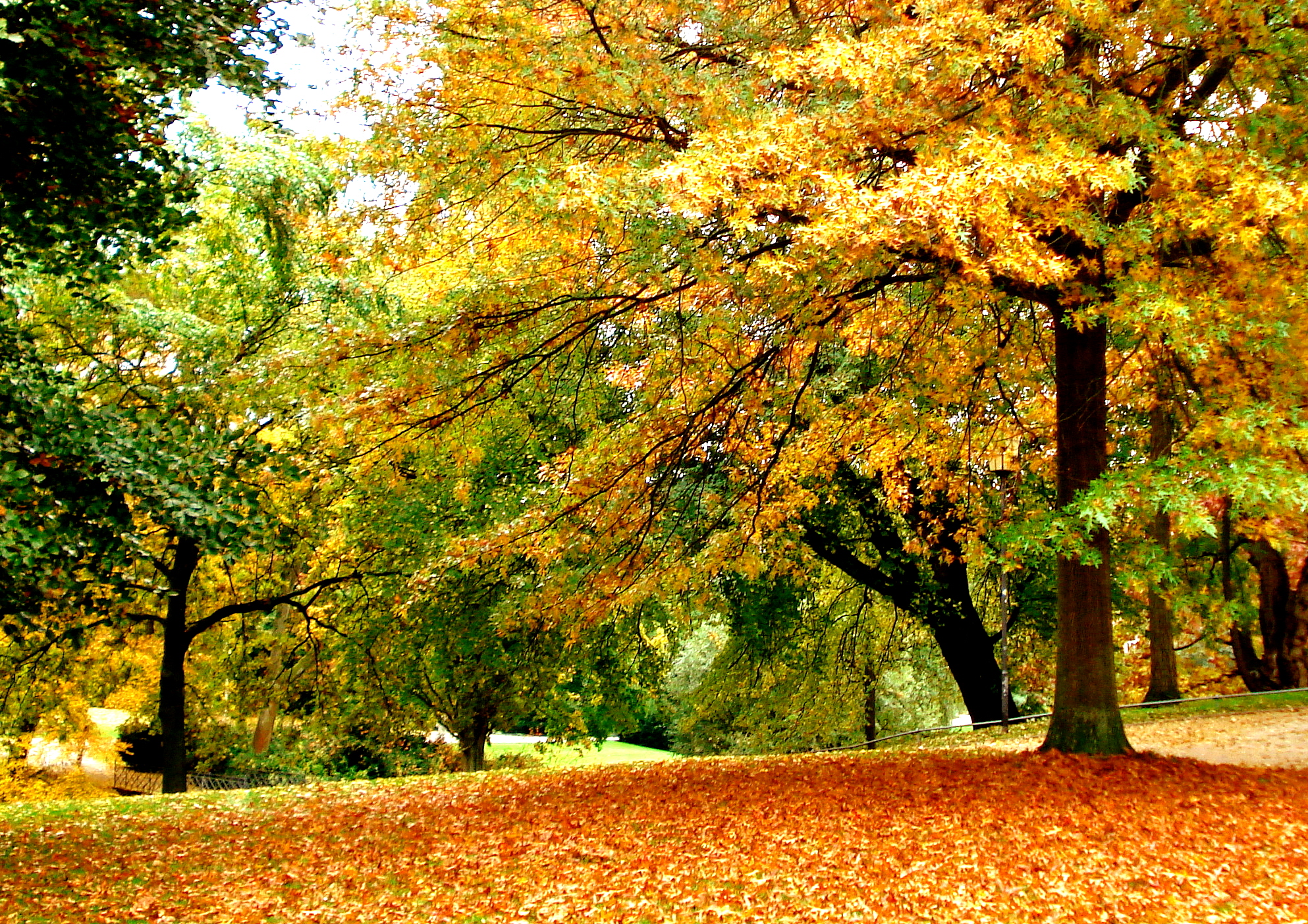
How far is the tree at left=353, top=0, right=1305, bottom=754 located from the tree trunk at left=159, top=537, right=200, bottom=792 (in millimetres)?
6472

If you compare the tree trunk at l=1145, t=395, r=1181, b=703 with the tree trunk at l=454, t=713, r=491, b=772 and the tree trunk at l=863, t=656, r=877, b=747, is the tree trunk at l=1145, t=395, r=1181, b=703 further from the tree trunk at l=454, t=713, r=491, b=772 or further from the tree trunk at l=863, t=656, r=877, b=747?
the tree trunk at l=454, t=713, r=491, b=772

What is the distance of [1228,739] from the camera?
10.8 metres

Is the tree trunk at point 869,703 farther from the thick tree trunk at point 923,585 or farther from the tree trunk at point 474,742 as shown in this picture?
the tree trunk at point 474,742

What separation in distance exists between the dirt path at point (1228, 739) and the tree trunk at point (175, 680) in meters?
10.5

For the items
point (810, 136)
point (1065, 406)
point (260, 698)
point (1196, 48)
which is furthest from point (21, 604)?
point (260, 698)

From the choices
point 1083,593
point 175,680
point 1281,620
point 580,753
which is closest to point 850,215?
point 1083,593

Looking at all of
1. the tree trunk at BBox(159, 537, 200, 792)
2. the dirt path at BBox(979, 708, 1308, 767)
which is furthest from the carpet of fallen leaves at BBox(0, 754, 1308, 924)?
the tree trunk at BBox(159, 537, 200, 792)

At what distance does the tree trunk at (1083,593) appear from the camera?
864 cm

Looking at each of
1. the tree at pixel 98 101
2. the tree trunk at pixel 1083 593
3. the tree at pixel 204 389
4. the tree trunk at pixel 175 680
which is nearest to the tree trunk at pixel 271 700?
the tree at pixel 204 389

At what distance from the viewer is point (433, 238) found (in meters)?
9.24

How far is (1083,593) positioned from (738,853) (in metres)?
4.15

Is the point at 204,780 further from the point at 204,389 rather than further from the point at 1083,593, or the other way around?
the point at 1083,593

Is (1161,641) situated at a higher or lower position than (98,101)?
lower

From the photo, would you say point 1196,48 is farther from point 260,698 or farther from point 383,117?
point 260,698
